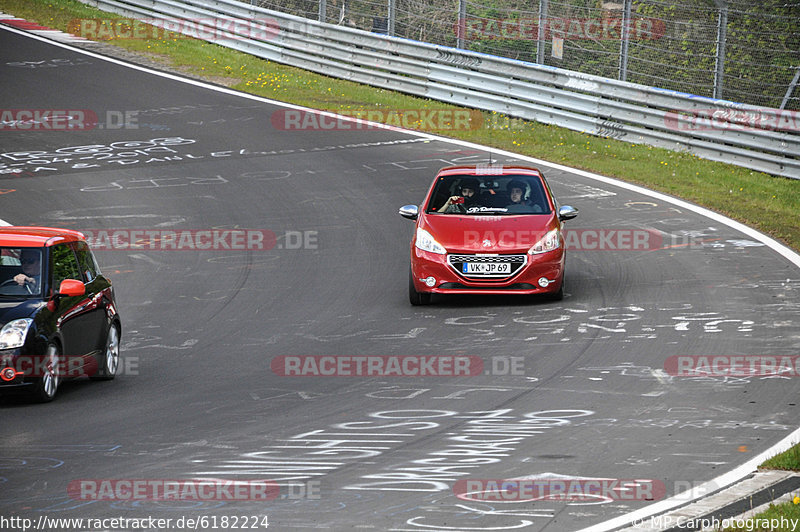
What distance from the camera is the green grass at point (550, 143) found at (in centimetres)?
2033

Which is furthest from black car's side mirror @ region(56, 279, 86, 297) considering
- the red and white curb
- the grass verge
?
the red and white curb

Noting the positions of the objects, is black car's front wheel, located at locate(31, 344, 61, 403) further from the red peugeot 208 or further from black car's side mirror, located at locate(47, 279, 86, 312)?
the red peugeot 208

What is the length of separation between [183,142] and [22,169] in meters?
3.52

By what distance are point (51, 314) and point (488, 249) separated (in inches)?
216

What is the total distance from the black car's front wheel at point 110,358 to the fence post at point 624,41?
47.4 ft

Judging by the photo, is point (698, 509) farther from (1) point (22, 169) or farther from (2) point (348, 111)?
(2) point (348, 111)

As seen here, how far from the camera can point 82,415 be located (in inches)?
412

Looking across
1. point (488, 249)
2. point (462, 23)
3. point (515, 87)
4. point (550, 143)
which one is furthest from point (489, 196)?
point (462, 23)

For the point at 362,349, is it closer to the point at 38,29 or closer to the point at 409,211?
the point at 409,211

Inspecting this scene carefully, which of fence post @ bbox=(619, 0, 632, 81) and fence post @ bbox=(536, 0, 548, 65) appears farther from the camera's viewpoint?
fence post @ bbox=(536, 0, 548, 65)

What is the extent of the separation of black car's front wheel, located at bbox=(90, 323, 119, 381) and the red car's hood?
13.7 feet

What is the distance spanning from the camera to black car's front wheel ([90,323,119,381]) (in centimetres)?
1212

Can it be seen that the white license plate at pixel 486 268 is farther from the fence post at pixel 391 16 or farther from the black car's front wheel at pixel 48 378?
the fence post at pixel 391 16

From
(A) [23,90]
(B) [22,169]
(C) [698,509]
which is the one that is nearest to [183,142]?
(B) [22,169]
